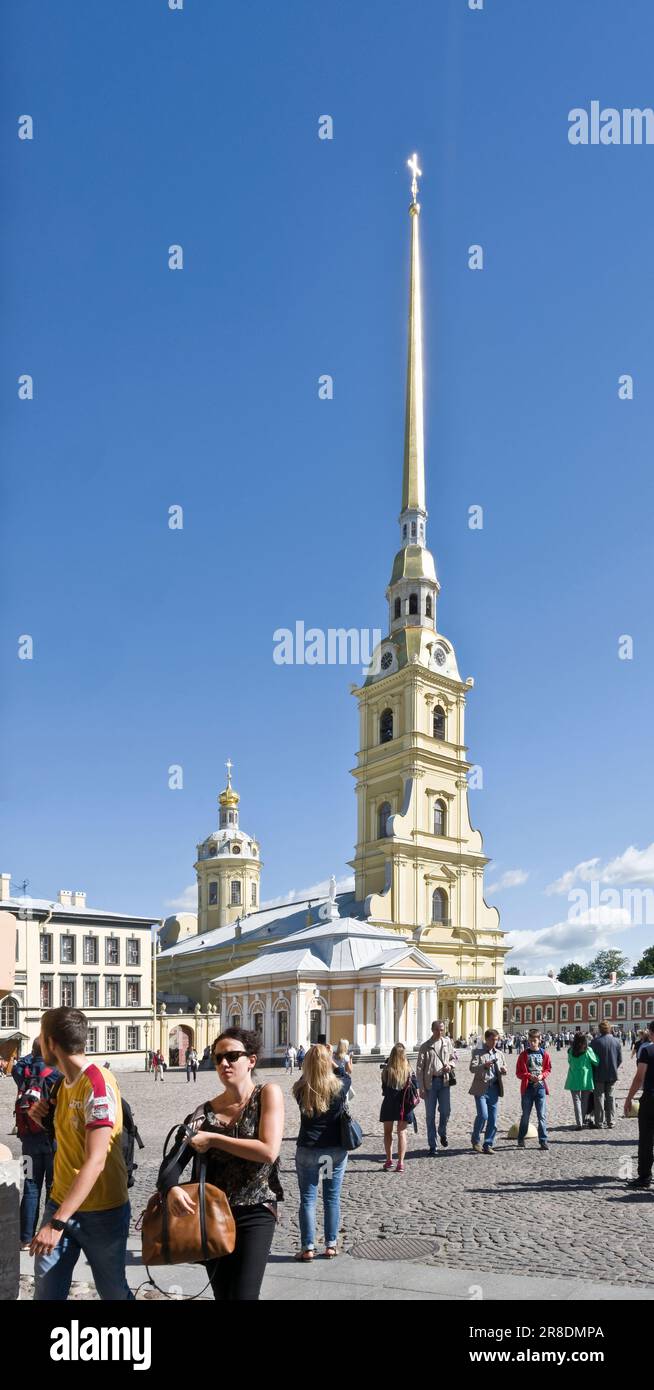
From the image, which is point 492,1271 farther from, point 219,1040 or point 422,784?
point 422,784

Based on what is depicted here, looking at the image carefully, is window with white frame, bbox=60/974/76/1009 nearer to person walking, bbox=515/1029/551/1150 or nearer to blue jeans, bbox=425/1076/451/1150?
blue jeans, bbox=425/1076/451/1150

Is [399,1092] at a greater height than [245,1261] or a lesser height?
lesser

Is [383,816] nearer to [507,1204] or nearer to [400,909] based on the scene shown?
[400,909]

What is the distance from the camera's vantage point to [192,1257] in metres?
4.50

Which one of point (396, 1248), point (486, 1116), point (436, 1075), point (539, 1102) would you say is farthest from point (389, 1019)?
point (396, 1248)

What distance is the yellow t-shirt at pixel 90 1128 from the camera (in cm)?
481

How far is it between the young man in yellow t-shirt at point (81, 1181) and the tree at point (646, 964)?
426 ft

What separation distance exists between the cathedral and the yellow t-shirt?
5141 cm

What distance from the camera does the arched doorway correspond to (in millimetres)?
70438

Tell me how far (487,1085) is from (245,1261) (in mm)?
10389

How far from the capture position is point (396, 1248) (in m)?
8.61

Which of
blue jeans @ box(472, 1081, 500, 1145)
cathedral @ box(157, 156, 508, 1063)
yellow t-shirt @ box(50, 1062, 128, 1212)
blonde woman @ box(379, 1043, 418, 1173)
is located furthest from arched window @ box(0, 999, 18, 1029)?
yellow t-shirt @ box(50, 1062, 128, 1212)
